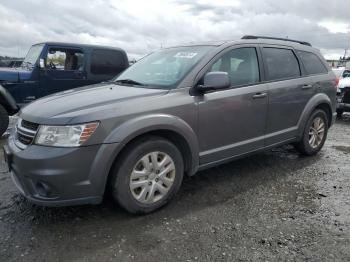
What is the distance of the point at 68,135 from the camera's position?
2994 millimetres

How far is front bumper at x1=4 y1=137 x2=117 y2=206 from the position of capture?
9.65 feet

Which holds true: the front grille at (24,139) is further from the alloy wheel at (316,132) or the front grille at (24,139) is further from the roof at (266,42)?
the alloy wheel at (316,132)

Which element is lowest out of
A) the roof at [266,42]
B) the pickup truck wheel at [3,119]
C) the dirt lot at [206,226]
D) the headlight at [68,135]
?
the dirt lot at [206,226]

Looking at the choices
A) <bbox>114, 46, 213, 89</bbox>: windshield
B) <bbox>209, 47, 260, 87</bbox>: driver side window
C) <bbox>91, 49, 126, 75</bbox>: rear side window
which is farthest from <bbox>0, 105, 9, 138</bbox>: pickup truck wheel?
<bbox>209, 47, 260, 87</bbox>: driver side window

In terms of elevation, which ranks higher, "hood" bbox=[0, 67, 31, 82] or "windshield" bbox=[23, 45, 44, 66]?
"windshield" bbox=[23, 45, 44, 66]

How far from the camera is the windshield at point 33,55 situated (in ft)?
26.2

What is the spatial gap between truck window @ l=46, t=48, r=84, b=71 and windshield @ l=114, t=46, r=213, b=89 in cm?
399

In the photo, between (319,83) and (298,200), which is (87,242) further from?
(319,83)

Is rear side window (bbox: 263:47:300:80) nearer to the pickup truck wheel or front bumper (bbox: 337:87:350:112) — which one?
the pickup truck wheel

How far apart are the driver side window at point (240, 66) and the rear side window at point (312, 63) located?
1.18 m

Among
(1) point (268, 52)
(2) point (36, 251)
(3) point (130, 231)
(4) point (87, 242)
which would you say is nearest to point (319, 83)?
(1) point (268, 52)

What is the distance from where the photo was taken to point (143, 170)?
3387mm

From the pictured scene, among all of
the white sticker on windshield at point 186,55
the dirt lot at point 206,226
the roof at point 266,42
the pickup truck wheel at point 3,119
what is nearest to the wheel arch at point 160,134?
the dirt lot at point 206,226

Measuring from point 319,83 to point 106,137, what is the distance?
3.63m
